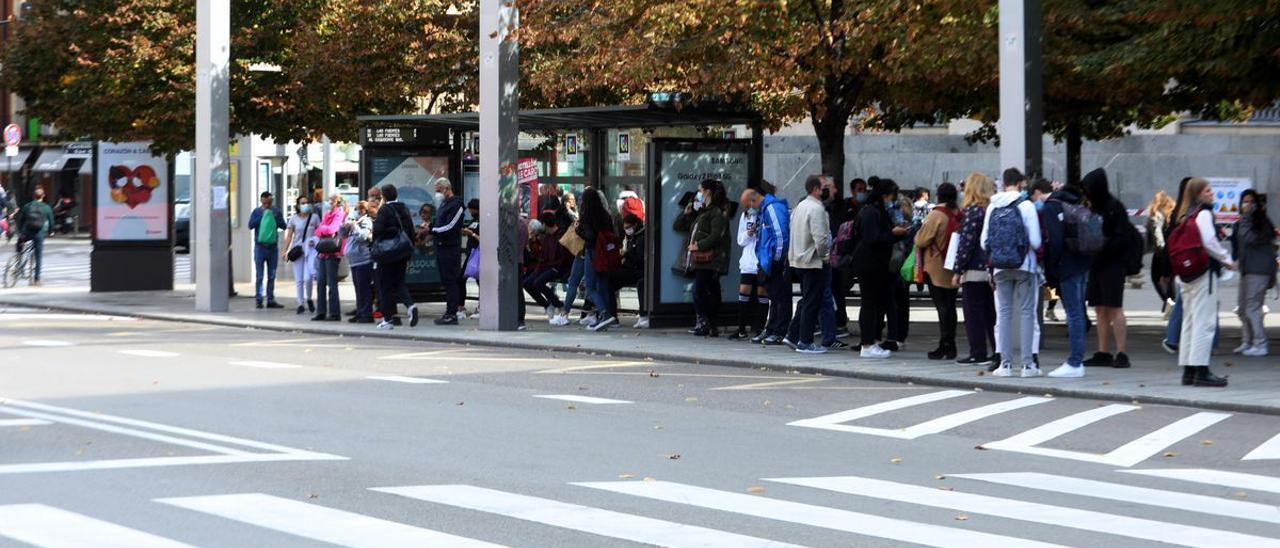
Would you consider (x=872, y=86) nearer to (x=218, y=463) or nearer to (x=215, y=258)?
(x=215, y=258)

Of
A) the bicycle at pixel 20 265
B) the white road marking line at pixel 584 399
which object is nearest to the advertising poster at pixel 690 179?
the white road marking line at pixel 584 399

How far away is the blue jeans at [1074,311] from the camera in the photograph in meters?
15.4

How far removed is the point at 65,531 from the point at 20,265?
26.0 metres

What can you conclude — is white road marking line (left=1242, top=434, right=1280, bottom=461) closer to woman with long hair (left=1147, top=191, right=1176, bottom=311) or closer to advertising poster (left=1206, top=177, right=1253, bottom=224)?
woman with long hair (left=1147, top=191, right=1176, bottom=311)

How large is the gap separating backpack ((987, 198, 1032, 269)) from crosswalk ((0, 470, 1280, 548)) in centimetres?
537

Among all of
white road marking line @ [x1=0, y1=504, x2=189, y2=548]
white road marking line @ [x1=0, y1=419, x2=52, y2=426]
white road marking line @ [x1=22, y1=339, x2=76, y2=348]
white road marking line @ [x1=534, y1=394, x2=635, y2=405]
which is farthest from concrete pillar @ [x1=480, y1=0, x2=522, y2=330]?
white road marking line @ [x1=0, y1=504, x2=189, y2=548]

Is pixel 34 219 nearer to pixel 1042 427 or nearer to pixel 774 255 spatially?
pixel 774 255

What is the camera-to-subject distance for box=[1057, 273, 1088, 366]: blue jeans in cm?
1536

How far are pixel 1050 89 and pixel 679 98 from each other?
4.06 meters

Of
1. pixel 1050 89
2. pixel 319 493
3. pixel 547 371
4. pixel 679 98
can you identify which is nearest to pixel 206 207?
pixel 679 98

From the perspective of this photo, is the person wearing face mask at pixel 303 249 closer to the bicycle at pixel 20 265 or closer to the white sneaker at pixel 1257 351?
the bicycle at pixel 20 265

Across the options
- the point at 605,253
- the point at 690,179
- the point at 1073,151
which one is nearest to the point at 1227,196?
the point at 1073,151

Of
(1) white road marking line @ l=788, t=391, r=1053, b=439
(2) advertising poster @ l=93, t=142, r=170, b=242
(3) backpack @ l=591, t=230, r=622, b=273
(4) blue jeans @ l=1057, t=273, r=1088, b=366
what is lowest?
(1) white road marking line @ l=788, t=391, r=1053, b=439

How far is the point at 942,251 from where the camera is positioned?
1706cm
